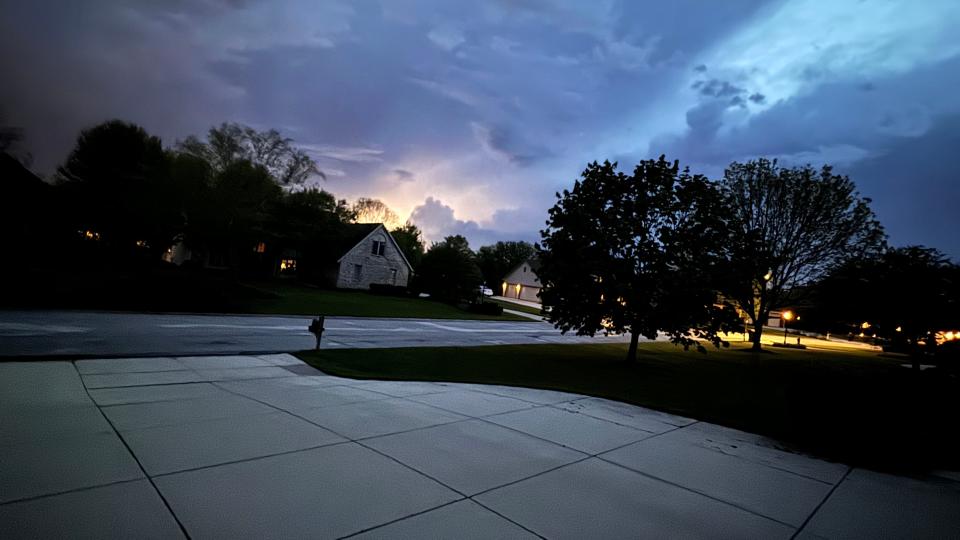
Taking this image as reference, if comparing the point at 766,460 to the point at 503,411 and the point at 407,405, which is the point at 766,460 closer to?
the point at 503,411

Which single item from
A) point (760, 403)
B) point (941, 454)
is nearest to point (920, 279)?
point (760, 403)

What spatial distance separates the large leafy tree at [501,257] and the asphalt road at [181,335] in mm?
64627

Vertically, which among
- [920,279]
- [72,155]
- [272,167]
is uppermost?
[272,167]

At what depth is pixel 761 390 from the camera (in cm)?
1252

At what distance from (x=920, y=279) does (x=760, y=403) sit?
52.3 feet

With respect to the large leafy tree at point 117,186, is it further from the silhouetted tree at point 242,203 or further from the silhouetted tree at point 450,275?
the silhouetted tree at point 450,275

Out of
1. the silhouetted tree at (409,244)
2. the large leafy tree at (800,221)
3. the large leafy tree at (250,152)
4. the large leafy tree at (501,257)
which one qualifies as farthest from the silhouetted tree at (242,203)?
the large leafy tree at (501,257)

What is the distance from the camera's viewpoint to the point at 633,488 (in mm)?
4457

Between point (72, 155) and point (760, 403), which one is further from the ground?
point (72, 155)

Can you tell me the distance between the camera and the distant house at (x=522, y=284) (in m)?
71.9

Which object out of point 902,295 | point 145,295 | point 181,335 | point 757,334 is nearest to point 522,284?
point 757,334

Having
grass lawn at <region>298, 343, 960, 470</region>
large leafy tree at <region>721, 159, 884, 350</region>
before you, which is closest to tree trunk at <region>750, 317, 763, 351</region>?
large leafy tree at <region>721, 159, 884, 350</region>

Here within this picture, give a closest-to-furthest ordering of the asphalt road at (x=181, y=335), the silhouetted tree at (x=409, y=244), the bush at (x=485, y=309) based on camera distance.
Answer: the asphalt road at (x=181, y=335), the bush at (x=485, y=309), the silhouetted tree at (x=409, y=244)

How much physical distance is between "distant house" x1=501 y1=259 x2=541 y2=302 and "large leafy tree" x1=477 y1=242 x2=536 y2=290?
6310 millimetres
